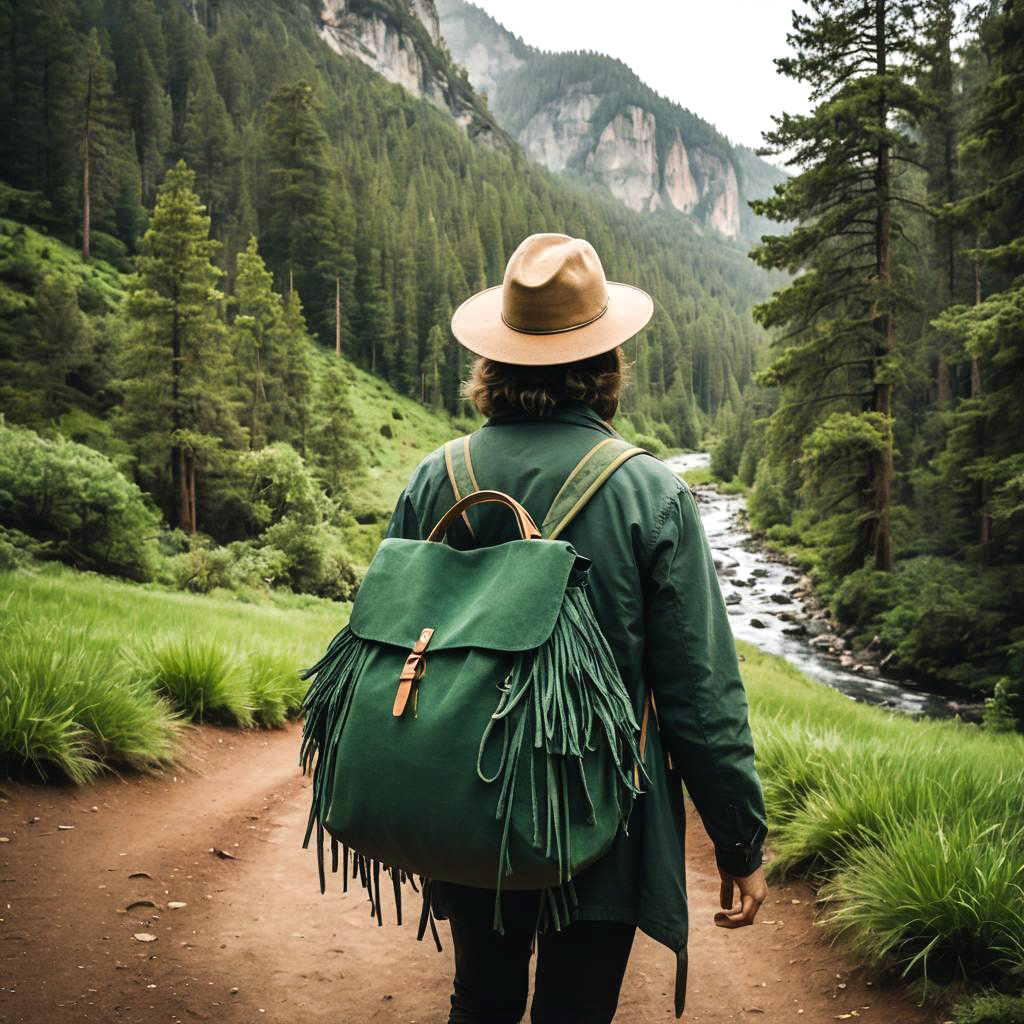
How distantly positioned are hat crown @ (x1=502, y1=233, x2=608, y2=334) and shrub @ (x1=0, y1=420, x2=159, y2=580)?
1521 centimetres

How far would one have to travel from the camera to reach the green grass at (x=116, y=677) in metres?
4.30

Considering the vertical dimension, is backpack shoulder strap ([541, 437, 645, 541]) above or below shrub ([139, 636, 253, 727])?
above

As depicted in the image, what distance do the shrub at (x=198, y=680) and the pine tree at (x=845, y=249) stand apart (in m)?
12.9

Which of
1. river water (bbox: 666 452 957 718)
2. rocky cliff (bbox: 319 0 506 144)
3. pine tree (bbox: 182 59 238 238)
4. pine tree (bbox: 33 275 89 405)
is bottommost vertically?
river water (bbox: 666 452 957 718)

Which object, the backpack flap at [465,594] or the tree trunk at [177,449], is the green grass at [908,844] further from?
the tree trunk at [177,449]

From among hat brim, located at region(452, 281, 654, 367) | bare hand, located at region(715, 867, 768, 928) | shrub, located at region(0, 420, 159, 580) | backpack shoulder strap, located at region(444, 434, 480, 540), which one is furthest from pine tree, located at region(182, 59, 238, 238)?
bare hand, located at region(715, 867, 768, 928)

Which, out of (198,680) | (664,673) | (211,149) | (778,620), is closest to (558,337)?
(664,673)

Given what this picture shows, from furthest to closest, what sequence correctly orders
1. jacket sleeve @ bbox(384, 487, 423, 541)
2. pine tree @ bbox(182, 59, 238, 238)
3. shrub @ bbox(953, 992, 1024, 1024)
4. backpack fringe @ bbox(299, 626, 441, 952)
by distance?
pine tree @ bbox(182, 59, 238, 238)
shrub @ bbox(953, 992, 1024, 1024)
jacket sleeve @ bbox(384, 487, 423, 541)
backpack fringe @ bbox(299, 626, 441, 952)

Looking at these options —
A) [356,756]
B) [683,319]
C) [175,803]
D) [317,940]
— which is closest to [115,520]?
[175,803]

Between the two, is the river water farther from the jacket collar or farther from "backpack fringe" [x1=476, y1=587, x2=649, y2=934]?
"backpack fringe" [x1=476, y1=587, x2=649, y2=934]

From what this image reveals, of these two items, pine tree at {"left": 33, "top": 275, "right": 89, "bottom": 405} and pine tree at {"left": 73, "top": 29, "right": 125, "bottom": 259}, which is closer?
pine tree at {"left": 33, "top": 275, "right": 89, "bottom": 405}

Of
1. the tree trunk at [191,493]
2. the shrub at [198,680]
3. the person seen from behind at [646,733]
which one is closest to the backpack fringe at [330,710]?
the person seen from behind at [646,733]

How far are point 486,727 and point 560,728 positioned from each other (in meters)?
0.15

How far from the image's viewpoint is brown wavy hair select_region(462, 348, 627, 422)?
2.02 m
